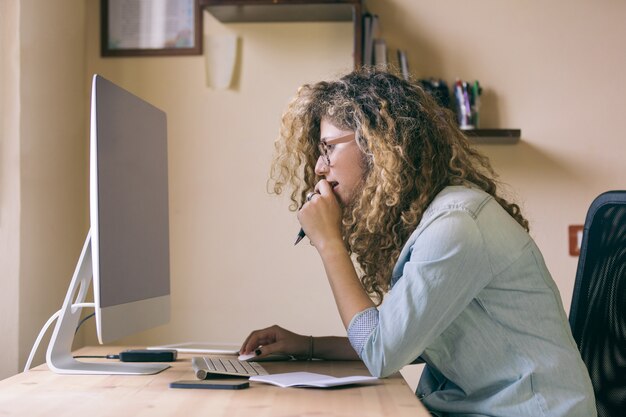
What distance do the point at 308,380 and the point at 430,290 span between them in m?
0.27

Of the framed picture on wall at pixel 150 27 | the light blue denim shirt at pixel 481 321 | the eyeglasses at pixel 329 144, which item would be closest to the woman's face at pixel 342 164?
the eyeglasses at pixel 329 144

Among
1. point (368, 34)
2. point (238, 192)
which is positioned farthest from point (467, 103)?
point (238, 192)

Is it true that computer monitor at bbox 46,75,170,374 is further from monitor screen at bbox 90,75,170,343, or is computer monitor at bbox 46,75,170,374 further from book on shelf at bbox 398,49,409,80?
book on shelf at bbox 398,49,409,80

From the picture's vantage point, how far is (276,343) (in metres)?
1.67

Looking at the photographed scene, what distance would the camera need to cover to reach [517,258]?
1304mm

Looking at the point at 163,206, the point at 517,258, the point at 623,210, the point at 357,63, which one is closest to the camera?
the point at 517,258

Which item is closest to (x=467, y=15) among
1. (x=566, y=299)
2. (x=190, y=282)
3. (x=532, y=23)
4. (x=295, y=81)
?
(x=532, y=23)

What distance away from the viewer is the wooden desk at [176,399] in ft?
3.66

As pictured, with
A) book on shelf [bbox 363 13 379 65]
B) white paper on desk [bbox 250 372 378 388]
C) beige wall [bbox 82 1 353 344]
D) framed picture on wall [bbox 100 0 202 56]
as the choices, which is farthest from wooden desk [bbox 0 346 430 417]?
framed picture on wall [bbox 100 0 202 56]

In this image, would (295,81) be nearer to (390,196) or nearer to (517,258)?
(390,196)

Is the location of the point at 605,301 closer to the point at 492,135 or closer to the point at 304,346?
the point at 304,346

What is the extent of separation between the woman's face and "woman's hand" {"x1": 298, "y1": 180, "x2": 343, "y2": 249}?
3 cm

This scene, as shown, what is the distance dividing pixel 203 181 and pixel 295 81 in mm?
479

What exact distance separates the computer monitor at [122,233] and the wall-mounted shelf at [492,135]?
3.87 ft
